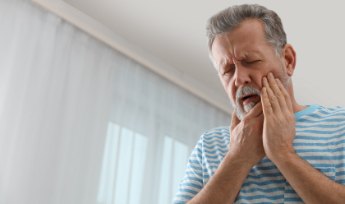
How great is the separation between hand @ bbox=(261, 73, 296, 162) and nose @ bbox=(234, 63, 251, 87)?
50 millimetres

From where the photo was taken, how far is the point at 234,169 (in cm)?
123

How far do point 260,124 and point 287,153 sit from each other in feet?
0.50

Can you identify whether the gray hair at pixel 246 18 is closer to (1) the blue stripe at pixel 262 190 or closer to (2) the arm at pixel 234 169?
(2) the arm at pixel 234 169

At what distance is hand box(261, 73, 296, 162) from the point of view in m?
1.20

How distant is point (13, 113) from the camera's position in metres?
2.61

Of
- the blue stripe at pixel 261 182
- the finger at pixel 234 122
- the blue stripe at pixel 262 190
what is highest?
the finger at pixel 234 122

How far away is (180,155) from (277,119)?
232 cm

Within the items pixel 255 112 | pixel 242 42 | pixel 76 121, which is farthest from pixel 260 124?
pixel 76 121

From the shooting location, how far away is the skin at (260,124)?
113 centimetres

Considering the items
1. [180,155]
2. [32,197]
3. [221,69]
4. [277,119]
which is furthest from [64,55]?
[277,119]

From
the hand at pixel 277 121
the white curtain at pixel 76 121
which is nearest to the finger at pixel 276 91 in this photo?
the hand at pixel 277 121

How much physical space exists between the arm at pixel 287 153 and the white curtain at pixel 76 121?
158 centimetres

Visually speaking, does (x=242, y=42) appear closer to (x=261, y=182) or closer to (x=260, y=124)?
(x=260, y=124)

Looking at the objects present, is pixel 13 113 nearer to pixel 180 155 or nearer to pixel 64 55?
pixel 64 55
